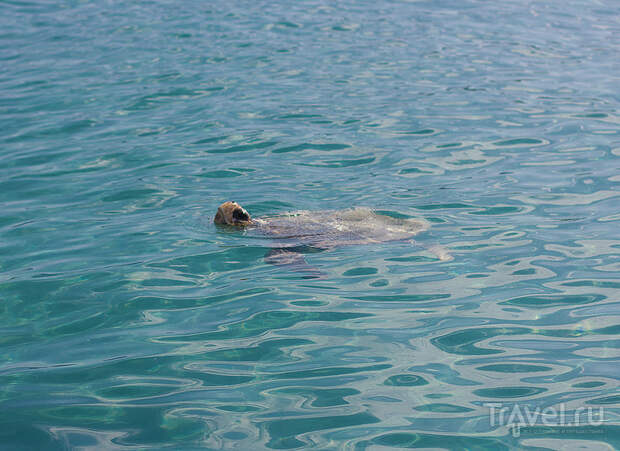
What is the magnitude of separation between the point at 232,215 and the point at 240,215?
0.28ft

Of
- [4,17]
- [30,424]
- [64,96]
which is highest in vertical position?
[4,17]

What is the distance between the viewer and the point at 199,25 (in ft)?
59.2

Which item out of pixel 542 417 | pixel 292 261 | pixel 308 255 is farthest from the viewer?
pixel 308 255

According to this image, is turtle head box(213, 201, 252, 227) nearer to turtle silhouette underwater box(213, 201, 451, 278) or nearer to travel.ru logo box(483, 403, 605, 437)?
turtle silhouette underwater box(213, 201, 451, 278)

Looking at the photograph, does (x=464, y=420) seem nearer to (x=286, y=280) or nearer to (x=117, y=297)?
(x=286, y=280)

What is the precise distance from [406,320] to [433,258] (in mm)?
1275

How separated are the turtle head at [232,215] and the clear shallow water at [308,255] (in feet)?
0.64

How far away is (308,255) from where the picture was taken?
704cm

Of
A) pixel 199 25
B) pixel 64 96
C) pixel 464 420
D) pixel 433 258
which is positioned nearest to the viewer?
pixel 464 420

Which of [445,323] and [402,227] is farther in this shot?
[402,227]

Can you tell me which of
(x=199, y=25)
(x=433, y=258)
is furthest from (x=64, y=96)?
(x=433, y=258)

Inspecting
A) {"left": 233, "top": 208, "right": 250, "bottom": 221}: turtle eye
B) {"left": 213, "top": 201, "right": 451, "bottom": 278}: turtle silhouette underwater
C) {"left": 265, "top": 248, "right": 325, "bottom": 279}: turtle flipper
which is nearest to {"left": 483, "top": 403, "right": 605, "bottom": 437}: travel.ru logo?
{"left": 265, "top": 248, "right": 325, "bottom": 279}: turtle flipper

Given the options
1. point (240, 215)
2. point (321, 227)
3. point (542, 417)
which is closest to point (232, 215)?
point (240, 215)

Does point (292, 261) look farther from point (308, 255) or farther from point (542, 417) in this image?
point (542, 417)
